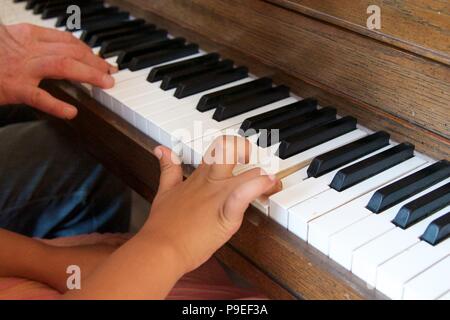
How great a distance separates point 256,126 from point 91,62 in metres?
0.44

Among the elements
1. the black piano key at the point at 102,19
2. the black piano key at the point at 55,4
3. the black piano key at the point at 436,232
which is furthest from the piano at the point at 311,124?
the black piano key at the point at 55,4

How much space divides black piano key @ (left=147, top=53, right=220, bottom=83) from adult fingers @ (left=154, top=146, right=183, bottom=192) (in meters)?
0.30

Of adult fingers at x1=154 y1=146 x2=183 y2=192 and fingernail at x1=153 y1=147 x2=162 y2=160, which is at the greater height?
fingernail at x1=153 y1=147 x2=162 y2=160

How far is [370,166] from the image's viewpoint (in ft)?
3.25

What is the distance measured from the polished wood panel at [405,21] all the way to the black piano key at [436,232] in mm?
249

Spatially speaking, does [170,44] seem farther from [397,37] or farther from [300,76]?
[397,37]

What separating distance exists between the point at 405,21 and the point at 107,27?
85 cm

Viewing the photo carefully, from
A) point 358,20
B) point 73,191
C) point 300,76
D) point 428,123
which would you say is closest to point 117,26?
point 73,191

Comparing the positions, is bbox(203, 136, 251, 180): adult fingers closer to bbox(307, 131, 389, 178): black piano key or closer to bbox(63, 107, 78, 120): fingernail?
bbox(307, 131, 389, 178): black piano key

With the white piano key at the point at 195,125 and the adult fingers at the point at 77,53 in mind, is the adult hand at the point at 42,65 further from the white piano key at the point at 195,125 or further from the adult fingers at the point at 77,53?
the white piano key at the point at 195,125

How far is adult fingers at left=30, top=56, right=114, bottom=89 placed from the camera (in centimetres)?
129

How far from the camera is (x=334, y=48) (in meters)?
1.12

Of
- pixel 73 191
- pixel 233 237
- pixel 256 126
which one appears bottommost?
pixel 73 191

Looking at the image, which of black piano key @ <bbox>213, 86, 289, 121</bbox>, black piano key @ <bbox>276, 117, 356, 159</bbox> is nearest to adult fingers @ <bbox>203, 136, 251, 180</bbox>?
black piano key @ <bbox>276, 117, 356, 159</bbox>
